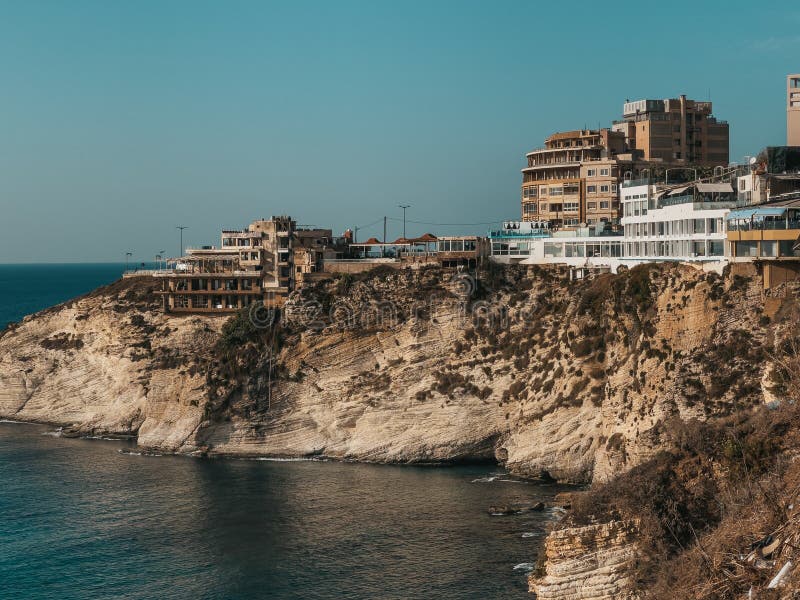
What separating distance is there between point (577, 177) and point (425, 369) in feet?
95.5

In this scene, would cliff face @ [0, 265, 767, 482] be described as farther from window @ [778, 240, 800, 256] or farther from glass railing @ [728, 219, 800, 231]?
glass railing @ [728, 219, 800, 231]

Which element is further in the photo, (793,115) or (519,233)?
(519,233)

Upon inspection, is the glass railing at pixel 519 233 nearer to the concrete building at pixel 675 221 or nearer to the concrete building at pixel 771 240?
the concrete building at pixel 675 221

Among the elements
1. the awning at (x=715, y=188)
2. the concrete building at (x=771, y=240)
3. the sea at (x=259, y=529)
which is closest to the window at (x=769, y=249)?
the concrete building at (x=771, y=240)

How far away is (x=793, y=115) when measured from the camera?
81.1 meters

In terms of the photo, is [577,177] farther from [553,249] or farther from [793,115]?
[793,115]

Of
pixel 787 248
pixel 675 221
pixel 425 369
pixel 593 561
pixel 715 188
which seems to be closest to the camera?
pixel 593 561

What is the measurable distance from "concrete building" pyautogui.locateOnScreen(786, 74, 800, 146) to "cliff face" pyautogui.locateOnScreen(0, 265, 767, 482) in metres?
21.5

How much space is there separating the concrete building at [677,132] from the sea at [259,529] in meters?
43.9

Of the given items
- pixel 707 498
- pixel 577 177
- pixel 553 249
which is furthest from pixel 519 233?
pixel 707 498

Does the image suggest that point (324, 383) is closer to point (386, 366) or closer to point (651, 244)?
point (386, 366)

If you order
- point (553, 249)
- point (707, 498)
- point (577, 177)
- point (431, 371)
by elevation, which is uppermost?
point (577, 177)

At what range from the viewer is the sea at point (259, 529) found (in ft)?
160

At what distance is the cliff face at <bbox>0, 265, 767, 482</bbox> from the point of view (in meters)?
59.6
